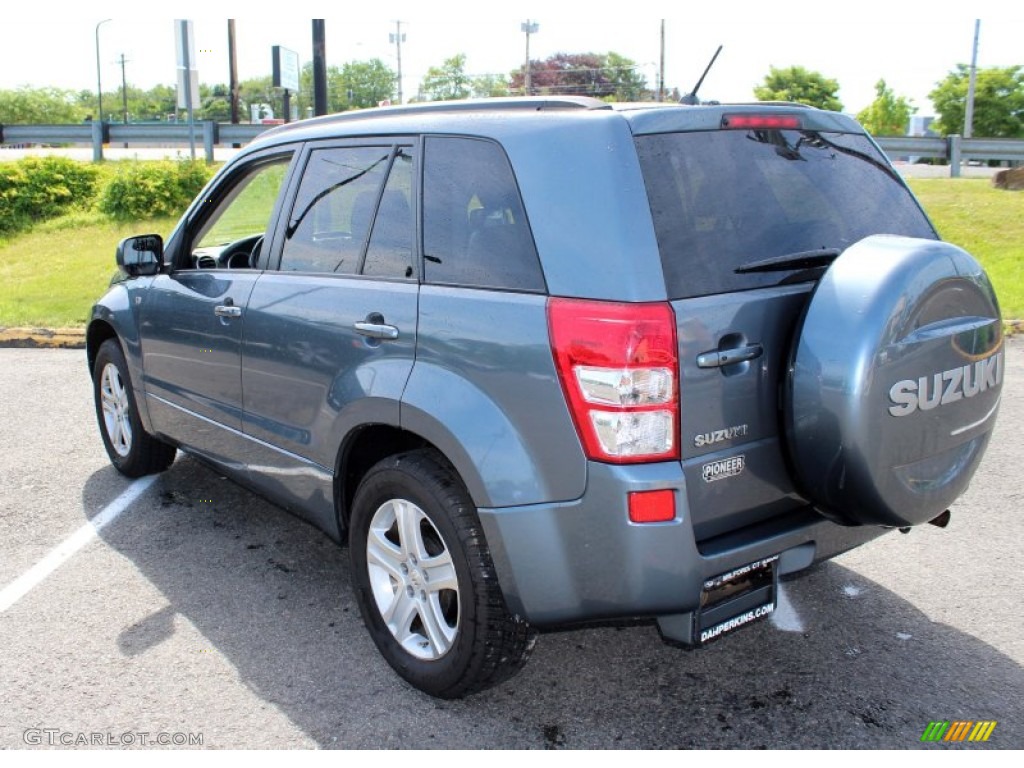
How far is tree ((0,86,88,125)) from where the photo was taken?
63156 mm

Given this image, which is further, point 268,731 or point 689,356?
point 268,731

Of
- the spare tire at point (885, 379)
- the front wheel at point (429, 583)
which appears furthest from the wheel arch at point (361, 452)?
the spare tire at point (885, 379)

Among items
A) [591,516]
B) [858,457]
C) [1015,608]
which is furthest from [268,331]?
[1015,608]

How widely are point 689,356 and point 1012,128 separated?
2004 inches

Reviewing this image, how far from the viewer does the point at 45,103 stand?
6631 cm

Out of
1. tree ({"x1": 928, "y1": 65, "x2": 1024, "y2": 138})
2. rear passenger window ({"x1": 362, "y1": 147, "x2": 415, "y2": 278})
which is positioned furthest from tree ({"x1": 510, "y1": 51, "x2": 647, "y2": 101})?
rear passenger window ({"x1": 362, "y1": 147, "x2": 415, "y2": 278})

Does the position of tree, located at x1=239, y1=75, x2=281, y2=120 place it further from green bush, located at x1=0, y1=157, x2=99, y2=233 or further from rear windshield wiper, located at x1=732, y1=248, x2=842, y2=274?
rear windshield wiper, located at x1=732, y1=248, x2=842, y2=274

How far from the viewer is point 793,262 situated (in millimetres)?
2904

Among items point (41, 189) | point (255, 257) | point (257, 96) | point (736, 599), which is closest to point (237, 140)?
point (41, 189)

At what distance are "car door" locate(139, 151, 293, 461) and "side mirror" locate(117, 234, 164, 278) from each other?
0.20ft

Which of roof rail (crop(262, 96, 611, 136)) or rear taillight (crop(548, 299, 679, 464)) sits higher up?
roof rail (crop(262, 96, 611, 136))

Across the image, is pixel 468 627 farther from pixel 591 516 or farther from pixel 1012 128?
pixel 1012 128

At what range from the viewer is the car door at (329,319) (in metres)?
3.14

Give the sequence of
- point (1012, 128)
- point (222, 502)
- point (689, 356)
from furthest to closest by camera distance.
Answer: point (1012, 128)
point (222, 502)
point (689, 356)
